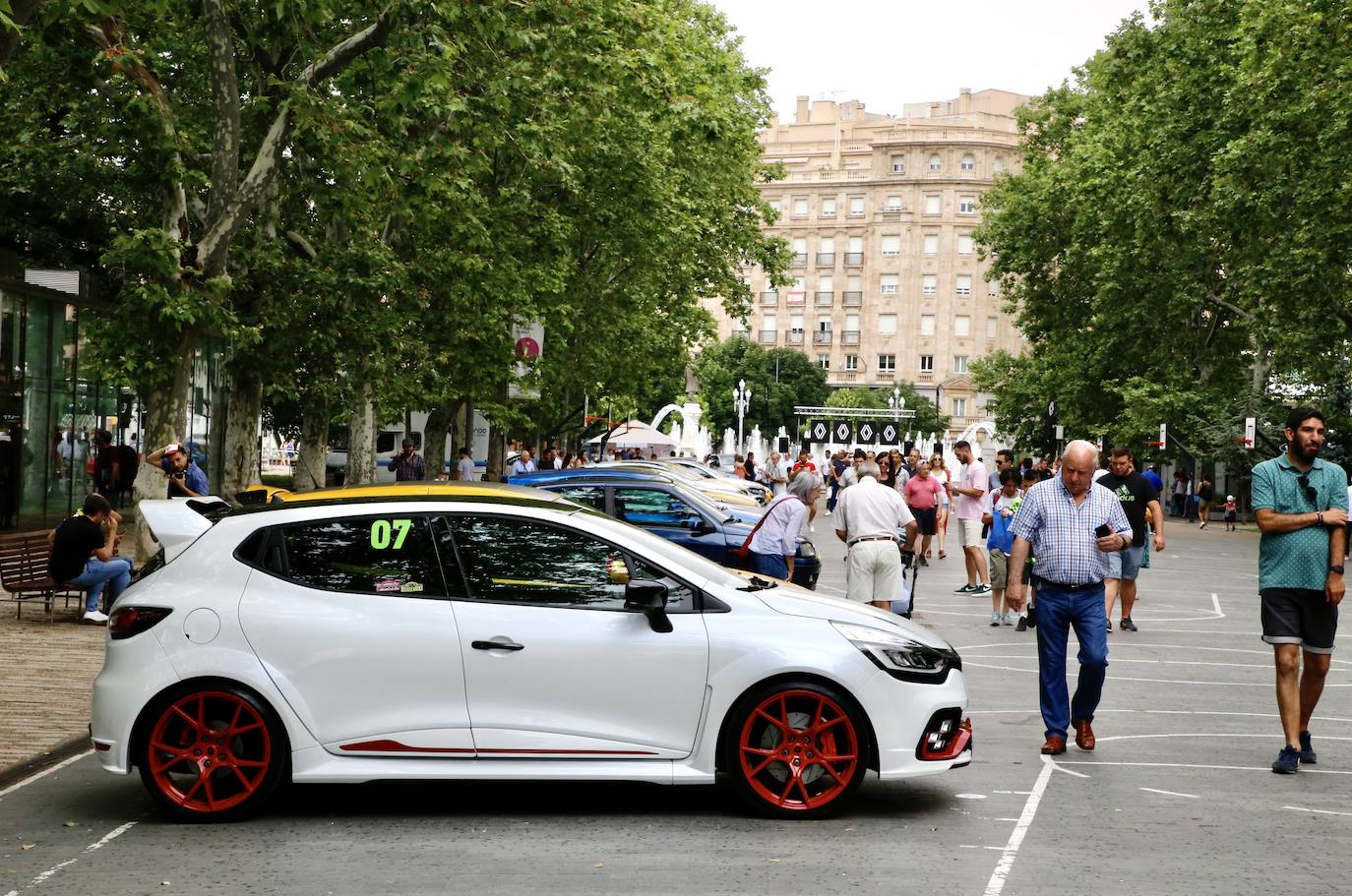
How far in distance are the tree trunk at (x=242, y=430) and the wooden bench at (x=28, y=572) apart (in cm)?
924

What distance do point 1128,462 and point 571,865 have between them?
10.7 metres

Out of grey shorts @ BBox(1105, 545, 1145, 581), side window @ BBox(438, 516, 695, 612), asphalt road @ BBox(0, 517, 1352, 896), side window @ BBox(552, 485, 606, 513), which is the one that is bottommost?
asphalt road @ BBox(0, 517, 1352, 896)

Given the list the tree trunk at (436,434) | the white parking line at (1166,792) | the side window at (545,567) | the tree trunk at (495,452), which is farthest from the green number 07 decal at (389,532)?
the tree trunk at (495,452)

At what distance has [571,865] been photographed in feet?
22.9

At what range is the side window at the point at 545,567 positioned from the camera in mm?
7949

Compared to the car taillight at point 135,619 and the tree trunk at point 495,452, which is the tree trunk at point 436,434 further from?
the car taillight at point 135,619

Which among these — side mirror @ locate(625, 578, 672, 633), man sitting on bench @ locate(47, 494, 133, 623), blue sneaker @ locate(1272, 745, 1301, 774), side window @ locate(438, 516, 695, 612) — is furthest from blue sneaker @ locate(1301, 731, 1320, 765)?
man sitting on bench @ locate(47, 494, 133, 623)

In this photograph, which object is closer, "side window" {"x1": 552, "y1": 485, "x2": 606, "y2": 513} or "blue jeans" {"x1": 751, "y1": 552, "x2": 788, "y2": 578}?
"blue jeans" {"x1": 751, "y1": 552, "x2": 788, "y2": 578}

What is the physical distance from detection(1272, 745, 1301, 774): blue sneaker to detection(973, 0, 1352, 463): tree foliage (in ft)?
88.4

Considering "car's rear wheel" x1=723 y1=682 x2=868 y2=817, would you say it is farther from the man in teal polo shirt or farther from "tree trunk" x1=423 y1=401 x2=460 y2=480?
"tree trunk" x1=423 y1=401 x2=460 y2=480

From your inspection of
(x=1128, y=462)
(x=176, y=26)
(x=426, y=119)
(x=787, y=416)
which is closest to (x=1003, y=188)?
(x=426, y=119)

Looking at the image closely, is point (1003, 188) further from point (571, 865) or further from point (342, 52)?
point (571, 865)

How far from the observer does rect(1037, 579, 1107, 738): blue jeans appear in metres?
9.57

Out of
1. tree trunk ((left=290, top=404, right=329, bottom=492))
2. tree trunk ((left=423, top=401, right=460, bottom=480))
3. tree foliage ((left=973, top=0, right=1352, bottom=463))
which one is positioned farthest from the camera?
tree trunk ((left=423, top=401, right=460, bottom=480))
